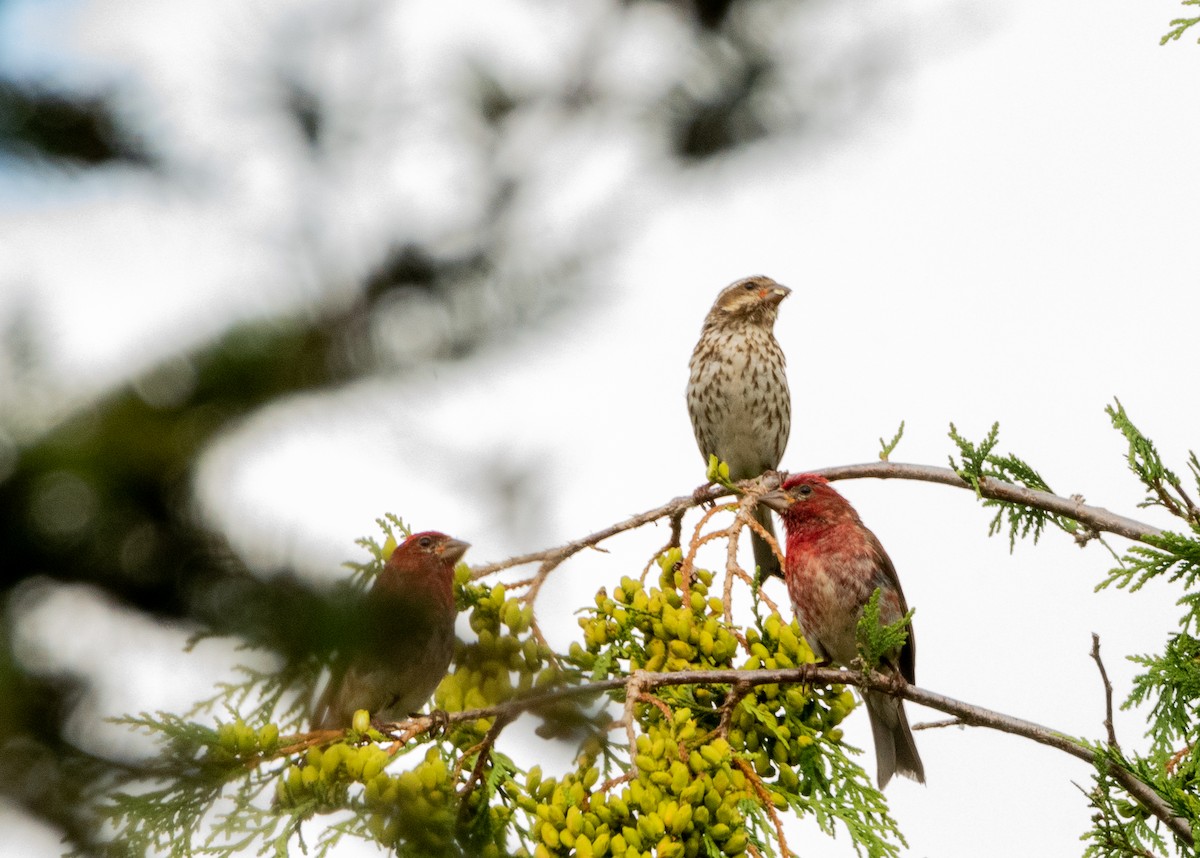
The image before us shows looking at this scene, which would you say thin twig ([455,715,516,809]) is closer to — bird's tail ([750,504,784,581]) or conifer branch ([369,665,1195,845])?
conifer branch ([369,665,1195,845])

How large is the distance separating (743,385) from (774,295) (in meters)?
0.81

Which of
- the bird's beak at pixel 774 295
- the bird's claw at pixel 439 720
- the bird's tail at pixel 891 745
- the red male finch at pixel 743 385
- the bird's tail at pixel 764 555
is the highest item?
the bird's beak at pixel 774 295

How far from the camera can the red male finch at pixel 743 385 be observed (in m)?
8.34

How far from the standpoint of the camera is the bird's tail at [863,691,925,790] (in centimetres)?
556

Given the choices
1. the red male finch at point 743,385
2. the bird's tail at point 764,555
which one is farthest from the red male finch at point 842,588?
the red male finch at point 743,385

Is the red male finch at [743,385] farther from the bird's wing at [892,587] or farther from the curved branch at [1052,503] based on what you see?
the curved branch at [1052,503]

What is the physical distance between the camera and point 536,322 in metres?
1.12

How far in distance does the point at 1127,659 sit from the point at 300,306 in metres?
3.24

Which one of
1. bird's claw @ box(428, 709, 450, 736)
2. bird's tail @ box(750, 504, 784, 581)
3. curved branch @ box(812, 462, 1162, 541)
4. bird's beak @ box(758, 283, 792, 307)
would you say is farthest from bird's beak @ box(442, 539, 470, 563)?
bird's beak @ box(758, 283, 792, 307)

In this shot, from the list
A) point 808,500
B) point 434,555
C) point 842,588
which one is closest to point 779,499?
point 808,500

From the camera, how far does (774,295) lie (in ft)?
28.6

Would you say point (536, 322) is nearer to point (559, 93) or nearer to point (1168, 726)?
point (559, 93)

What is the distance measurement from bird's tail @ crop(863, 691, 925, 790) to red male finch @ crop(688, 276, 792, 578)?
100.0 inches

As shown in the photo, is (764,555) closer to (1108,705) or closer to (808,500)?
(808,500)
